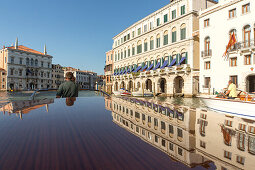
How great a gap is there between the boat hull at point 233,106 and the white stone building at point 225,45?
Answer: 28.6 feet

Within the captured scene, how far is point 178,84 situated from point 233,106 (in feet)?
50.5

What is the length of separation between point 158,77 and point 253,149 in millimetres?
22065

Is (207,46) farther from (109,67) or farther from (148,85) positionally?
(109,67)

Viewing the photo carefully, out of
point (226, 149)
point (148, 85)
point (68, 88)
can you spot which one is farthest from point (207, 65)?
point (226, 149)

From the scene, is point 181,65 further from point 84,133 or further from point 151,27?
point 84,133

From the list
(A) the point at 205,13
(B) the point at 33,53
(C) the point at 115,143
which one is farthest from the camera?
(B) the point at 33,53

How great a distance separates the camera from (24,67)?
4925 centimetres

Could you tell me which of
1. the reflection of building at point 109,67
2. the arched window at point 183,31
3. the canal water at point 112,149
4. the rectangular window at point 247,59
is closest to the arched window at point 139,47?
the arched window at point 183,31

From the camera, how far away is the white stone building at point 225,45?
44.5 feet

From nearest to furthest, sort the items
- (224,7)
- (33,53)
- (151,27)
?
(224,7) < (151,27) < (33,53)

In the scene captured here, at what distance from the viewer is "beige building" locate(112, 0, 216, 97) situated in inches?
732

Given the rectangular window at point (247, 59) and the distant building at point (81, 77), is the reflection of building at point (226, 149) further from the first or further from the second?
the distant building at point (81, 77)

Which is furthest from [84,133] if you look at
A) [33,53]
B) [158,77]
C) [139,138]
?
[33,53]

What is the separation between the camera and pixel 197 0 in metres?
18.8
